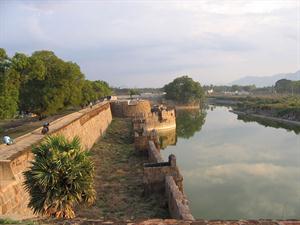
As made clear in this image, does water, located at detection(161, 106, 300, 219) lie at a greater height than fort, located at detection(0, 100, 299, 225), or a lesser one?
lesser

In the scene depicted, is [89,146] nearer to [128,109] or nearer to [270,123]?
[128,109]

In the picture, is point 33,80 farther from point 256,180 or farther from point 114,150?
point 256,180

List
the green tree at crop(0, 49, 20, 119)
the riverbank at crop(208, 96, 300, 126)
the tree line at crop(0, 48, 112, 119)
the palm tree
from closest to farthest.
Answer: the palm tree
the green tree at crop(0, 49, 20, 119)
the tree line at crop(0, 48, 112, 119)
the riverbank at crop(208, 96, 300, 126)

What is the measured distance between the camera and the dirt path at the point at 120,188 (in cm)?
1329

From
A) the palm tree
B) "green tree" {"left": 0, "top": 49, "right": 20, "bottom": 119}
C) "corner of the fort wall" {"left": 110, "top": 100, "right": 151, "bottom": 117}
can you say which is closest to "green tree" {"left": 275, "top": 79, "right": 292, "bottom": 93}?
"corner of the fort wall" {"left": 110, "top": 100, "right": 151, "bottom": 117}

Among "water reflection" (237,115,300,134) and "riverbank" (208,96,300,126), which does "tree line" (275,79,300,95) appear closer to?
"riverbank" (208,96,300,126)

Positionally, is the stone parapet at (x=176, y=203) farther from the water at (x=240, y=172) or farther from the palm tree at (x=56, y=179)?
the water at (x=240, y=172)

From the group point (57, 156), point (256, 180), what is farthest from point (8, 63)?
point (256, 180)

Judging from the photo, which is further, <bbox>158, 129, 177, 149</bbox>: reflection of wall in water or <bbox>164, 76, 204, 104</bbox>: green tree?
<bbox>164, 76, 204, 104</bbox>: green tree

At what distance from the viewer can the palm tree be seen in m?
9.31

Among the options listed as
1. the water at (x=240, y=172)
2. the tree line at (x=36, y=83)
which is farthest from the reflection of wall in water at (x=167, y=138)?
the tree line at (x=36, y=83)

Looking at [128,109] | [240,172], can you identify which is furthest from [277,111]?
[240,172]

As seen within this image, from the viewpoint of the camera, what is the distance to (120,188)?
54.8ft

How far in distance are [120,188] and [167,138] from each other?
100.0 feet
